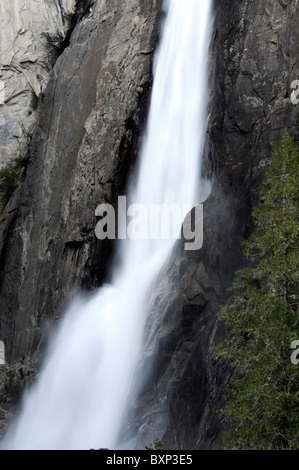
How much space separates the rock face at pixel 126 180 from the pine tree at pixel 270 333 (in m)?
2.08

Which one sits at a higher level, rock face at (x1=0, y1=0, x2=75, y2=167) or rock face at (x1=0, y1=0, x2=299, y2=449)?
rock face at (x1=0, y1=0, x2=75, y2=167)

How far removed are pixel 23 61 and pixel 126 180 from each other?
1396cm

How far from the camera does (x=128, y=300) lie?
64.7 ft

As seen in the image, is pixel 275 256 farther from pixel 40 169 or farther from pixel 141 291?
pixel 40 169

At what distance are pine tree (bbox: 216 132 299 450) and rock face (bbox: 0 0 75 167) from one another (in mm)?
23513

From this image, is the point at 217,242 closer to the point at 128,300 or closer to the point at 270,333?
the point at 128,300

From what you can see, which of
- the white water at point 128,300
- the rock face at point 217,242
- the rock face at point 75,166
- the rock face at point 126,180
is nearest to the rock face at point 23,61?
the rock face at point 126,180

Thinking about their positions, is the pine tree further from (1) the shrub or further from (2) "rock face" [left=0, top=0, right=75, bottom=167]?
(2) "rock face" [left=0, top=0, right=75, bottom=167]

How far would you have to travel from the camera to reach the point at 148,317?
1697 cm

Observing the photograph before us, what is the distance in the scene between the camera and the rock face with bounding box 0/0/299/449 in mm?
14555

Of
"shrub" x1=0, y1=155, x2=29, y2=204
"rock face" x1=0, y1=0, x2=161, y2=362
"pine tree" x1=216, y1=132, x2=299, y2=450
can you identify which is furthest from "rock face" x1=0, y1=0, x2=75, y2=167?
"pine tree" x1=216, y1=132, x2=299, y2=450

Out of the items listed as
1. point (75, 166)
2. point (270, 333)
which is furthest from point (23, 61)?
point (270, 333)

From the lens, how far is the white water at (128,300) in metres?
17.1
